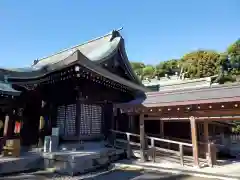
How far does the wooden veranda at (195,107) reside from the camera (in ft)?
27.3

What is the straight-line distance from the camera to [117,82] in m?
11.3

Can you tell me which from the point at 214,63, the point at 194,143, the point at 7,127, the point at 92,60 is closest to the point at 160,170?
the point at 194,143

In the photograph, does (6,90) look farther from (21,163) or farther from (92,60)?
(92,60)

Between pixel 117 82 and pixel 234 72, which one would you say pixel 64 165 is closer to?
pixel 117 82

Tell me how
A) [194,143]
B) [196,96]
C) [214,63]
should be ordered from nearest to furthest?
[194,143] → [196,96] → [214,63]

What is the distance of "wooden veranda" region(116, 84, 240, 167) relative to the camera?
834 centimetres

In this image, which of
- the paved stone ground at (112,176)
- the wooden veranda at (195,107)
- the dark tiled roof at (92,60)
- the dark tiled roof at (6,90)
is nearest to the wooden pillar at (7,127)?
the dark tiled roof at (6,90)

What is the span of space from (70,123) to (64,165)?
3.10 meters

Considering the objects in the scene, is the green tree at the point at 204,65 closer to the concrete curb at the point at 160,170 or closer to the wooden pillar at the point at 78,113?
the wooden pillar at the point at 78,113

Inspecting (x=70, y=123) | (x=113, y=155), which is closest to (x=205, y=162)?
(x=113, y=155)

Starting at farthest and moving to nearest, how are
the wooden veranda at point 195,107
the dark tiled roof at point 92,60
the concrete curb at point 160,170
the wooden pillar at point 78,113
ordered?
1. the wooden pillar at point 78,113
2. the dark tiled roof at point 92,60
3. the wooden veranda at point 195,107
4. the concrete curb at point 160,170

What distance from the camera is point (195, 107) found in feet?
29.5

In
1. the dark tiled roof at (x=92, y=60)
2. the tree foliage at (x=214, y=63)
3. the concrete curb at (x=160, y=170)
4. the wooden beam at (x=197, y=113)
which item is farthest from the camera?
the tree foliage at (x=214, y=63)

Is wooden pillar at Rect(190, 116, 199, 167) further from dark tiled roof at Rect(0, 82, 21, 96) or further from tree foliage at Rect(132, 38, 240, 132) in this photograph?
tree foliage at Rect(132, 38, 240, 132)
